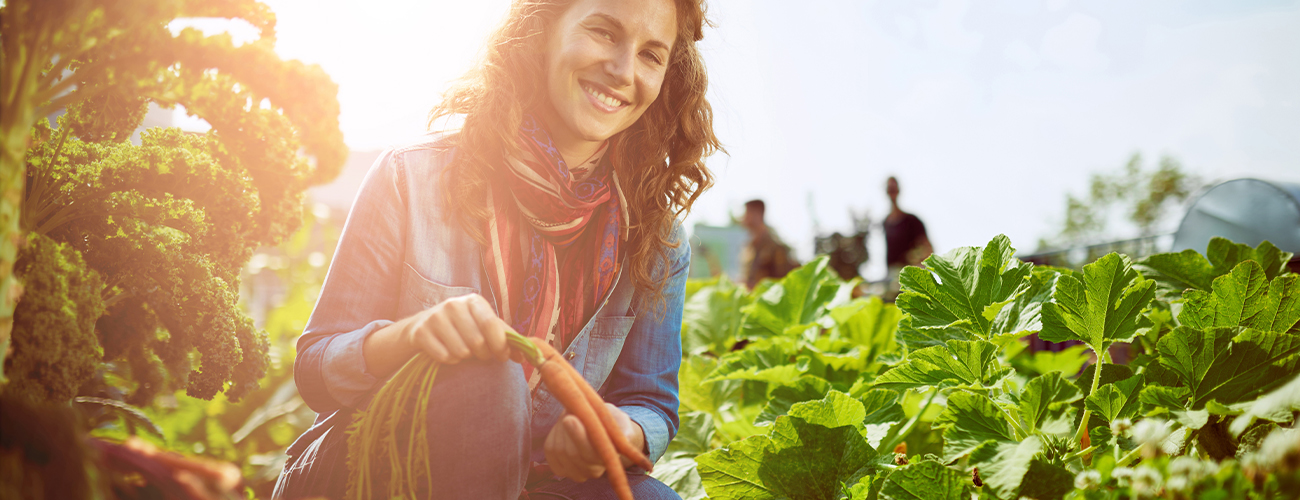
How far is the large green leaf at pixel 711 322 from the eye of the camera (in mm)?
1802

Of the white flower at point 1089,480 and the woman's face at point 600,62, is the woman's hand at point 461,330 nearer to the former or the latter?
the woman's face at point 600,62

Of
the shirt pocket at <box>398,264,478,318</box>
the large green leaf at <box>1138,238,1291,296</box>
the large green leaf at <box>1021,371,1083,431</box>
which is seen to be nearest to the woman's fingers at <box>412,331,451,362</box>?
the shirt pocket at <box>398,264,478,318</box>

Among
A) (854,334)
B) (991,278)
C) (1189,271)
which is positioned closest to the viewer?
(991,278)

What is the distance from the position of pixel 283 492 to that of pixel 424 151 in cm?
44

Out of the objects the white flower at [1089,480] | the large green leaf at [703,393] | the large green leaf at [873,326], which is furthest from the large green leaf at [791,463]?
the large green leaf at [873,326]

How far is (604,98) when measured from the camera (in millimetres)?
795

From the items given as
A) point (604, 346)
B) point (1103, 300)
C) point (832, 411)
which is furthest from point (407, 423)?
point (1103, 300)

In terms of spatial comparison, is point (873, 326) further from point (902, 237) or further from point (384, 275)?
point (902, 237)

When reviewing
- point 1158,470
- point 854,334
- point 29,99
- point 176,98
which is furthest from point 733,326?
point 29,99

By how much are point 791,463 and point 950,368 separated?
25 centimetres

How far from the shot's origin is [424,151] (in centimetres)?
79

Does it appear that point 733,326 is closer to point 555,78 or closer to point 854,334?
point 854,334

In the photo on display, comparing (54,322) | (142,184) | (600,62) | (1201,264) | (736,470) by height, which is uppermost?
(600,62)

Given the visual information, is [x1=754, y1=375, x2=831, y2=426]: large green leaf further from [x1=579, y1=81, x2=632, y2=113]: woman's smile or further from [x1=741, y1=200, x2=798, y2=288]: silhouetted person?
[x1=741, y1=200, x2=798, y2=288]: silhouetted person
